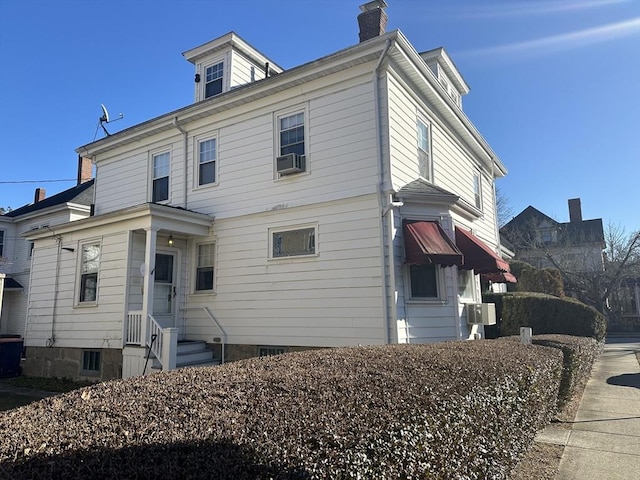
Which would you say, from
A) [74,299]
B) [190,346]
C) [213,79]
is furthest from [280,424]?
[213,79]

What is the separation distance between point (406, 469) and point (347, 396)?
0.54 metres

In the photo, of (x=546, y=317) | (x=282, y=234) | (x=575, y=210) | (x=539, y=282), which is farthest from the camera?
(x=575, y=210)

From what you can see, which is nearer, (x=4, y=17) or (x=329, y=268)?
(x=329, y=268)

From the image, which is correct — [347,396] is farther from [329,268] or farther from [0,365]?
Answer: [0,365]

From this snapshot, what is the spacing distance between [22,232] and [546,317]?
25555 mm

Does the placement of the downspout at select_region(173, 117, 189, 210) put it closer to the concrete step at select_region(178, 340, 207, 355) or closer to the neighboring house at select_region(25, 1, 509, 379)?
the neighboring house at select_region(25, 1, 509, 379)

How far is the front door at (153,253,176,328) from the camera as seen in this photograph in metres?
11.2

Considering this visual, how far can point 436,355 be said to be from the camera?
457 centimetres

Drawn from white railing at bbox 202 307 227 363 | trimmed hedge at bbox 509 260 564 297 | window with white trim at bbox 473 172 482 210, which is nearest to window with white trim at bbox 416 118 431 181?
window with white trim at bbox 473 172 482 210

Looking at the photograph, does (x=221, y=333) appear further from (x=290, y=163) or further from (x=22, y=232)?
(x=22, y=232)

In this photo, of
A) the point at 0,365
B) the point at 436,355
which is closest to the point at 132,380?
the point at 436,355

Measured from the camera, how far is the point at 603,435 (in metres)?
5.98

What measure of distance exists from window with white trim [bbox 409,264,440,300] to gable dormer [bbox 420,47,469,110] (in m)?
6.48

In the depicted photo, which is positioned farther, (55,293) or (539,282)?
(539,282)
